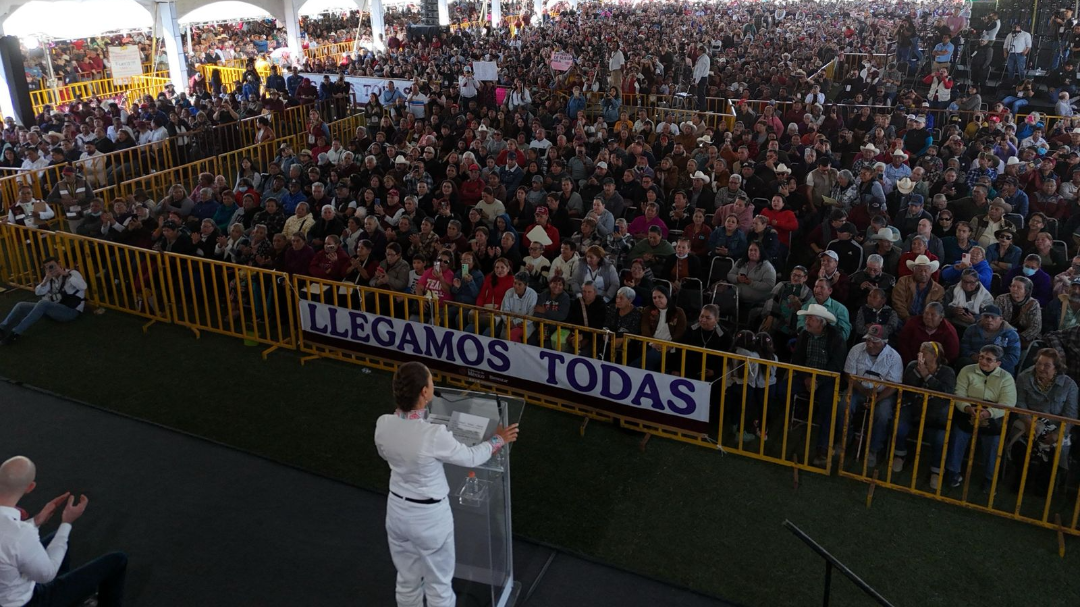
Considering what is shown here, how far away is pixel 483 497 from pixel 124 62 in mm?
21493

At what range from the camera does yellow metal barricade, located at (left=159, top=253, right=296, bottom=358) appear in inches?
372

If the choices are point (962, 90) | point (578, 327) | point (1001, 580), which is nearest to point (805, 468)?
point (1001, 580)

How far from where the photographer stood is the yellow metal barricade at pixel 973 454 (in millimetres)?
6398

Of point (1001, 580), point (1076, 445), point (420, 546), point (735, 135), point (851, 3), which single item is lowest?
point (1001, 580)

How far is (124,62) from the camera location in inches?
872

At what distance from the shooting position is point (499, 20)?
46281 millimetres

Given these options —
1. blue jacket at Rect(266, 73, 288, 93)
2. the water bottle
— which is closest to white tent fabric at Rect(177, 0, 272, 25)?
blue jacket at Rect(266, 73, 288, 93)

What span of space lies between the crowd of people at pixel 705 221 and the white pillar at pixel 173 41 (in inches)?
212

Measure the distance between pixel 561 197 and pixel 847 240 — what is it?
394 centimetres

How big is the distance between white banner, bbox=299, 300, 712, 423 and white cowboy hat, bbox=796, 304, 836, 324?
48.6 inches

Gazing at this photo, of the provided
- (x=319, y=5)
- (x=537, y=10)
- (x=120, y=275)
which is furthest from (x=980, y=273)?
(x=537, y=10)

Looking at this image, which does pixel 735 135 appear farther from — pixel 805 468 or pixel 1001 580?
pixel 1001 580

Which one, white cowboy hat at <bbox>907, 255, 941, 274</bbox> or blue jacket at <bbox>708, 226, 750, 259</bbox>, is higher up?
white cowboy hat at <bbox>907, 255, 941, 274</bbox>

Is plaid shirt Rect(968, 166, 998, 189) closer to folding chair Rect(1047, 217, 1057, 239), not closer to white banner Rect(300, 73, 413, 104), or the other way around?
folding chair Rect(1047, 217, 1057, 239)
